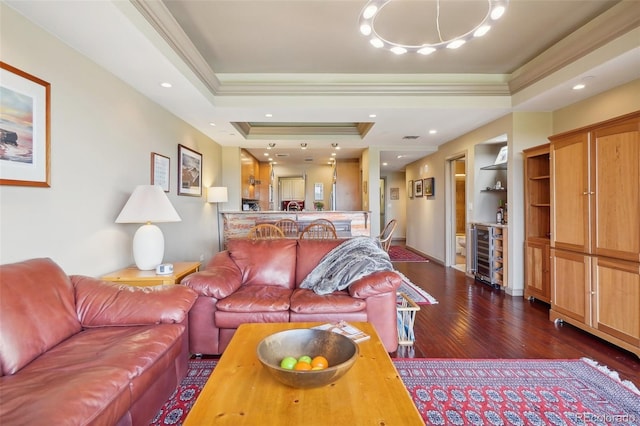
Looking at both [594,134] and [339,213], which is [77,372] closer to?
[594,134]

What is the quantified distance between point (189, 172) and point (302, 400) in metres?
→ 4.05

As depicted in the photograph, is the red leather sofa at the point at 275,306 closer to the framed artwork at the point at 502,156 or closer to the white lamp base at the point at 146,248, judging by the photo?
the white lamp base at the point at 146,248

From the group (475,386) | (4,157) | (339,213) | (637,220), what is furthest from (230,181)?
(637,220)

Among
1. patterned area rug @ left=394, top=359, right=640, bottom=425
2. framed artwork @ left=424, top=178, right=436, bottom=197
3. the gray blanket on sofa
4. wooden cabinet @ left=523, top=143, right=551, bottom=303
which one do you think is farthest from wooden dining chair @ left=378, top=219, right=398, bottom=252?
framed artwork @ left=424, top=178, right=436, bottom=197

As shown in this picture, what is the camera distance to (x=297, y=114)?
4094 millimetres

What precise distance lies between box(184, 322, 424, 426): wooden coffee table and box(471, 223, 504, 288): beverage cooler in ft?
Result: 12.4

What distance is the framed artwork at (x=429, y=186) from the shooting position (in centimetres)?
670

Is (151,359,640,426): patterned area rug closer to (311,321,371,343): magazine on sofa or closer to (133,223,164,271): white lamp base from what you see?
(311,321,371,343): magazine on sofa

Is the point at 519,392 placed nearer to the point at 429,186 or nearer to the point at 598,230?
the point at 598,230

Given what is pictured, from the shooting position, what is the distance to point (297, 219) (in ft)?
18.4

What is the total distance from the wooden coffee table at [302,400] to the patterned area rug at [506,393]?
0.68m

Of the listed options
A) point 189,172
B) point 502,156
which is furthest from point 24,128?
point 502,156

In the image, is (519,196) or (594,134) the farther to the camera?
(519,196)

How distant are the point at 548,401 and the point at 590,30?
3.08 meters
